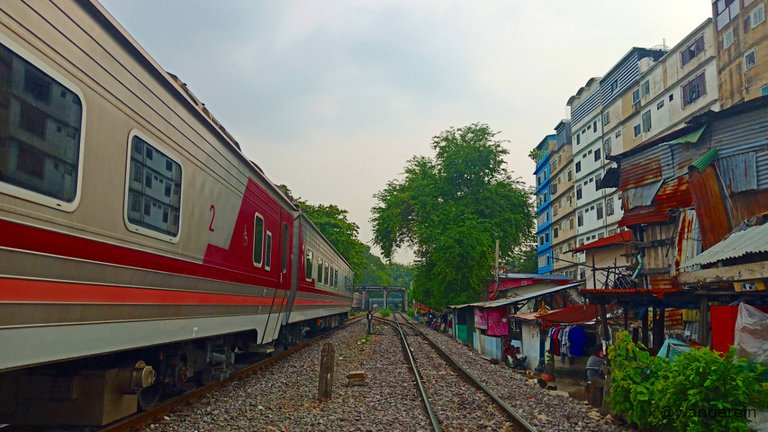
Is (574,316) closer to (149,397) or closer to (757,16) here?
(149,397)

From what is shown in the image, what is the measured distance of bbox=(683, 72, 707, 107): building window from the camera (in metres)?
26.3

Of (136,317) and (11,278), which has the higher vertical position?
(11,278)

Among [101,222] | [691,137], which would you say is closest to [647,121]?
[691,137]

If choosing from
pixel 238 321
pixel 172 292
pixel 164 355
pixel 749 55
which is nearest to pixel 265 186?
pixel 238 321

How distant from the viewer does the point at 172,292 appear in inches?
238

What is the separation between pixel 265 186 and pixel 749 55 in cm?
2241

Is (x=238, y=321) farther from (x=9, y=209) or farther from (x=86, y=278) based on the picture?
(x=9, y=209)

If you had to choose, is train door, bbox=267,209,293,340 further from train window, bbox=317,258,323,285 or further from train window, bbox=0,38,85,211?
train window, bbox=0,38,85,211

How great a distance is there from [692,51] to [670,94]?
2.52 metres

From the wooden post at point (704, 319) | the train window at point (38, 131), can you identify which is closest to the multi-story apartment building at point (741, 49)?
the wooden post at point (704, 319)

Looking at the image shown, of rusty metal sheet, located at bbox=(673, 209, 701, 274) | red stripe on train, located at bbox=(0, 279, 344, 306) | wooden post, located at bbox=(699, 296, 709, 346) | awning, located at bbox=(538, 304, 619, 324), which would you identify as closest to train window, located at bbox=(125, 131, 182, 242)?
red stripe on train, located at bbox=(0, 279, 344, 306)

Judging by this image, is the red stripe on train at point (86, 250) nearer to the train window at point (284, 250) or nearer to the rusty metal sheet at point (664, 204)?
the train window at point (284, 250)

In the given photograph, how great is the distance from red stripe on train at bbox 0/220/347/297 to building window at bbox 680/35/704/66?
89.2ft

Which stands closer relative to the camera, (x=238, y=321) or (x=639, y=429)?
(x=639, y=429)
